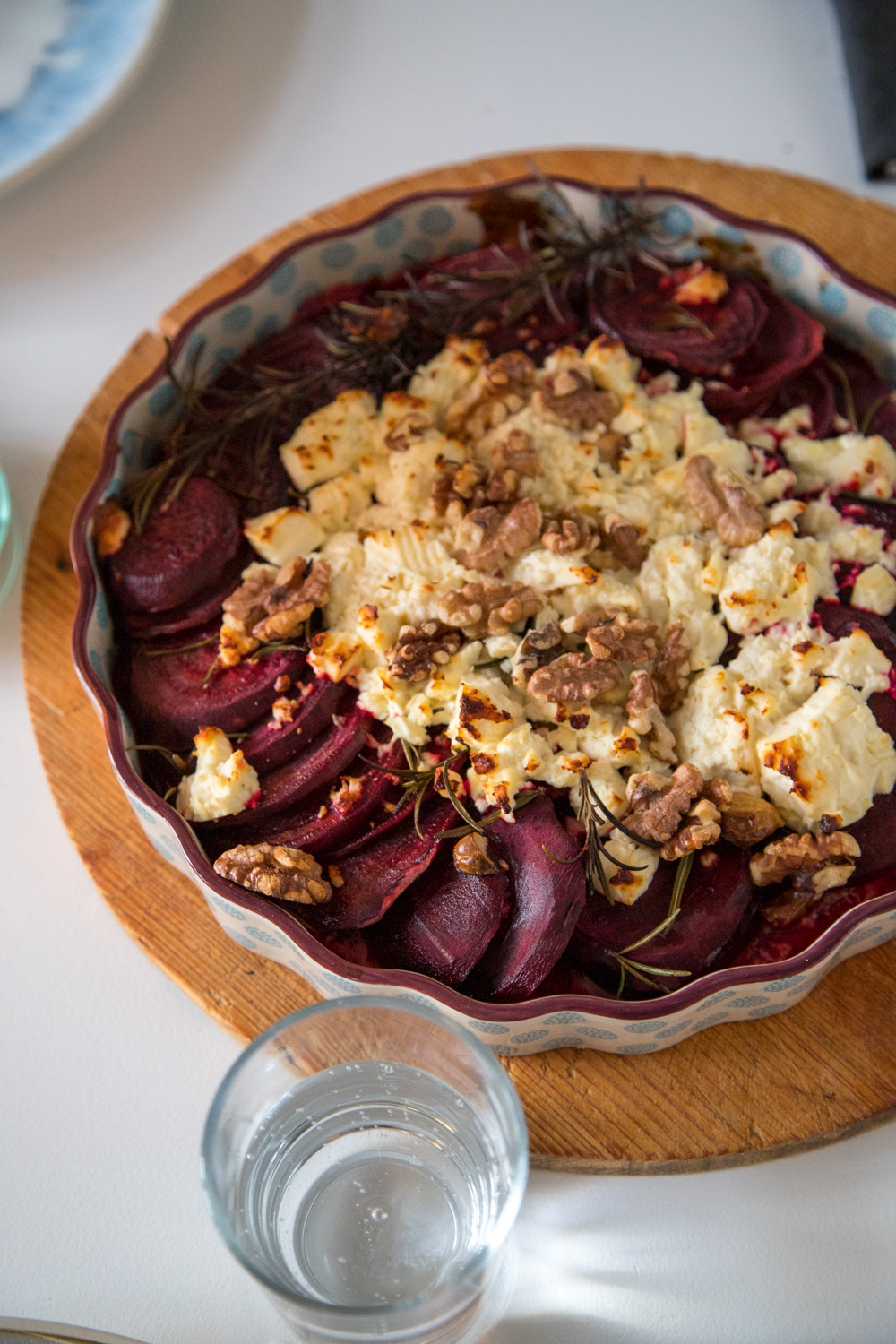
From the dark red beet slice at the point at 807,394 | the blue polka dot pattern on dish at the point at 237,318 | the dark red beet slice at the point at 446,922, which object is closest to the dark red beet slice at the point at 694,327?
the dark red beet slice at the point at 807,394

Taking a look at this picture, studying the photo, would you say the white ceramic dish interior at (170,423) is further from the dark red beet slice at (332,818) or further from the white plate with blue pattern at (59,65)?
the white plate with blue pattern at (59,65)

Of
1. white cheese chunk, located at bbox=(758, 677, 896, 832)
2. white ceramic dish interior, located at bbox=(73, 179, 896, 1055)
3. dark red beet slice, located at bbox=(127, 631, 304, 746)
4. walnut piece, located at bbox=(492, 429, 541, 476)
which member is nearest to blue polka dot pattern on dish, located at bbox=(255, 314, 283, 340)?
white ceramic dish interior, located at bbox=(73, 179, 896, 1055)

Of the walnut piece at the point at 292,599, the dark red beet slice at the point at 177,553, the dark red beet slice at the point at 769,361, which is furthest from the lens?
the dark red beet slice at the point at 769,361

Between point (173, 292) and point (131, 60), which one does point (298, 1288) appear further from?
point (131, 60)

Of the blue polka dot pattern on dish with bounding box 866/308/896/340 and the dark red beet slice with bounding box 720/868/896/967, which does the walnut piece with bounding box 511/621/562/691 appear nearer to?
the dark red beet slice with bounding box 720/868/896/967

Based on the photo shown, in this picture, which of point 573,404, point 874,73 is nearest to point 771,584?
point 573,404

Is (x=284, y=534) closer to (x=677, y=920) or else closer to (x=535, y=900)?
(x=535, y=900)

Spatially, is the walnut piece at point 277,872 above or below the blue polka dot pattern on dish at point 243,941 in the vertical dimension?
above
